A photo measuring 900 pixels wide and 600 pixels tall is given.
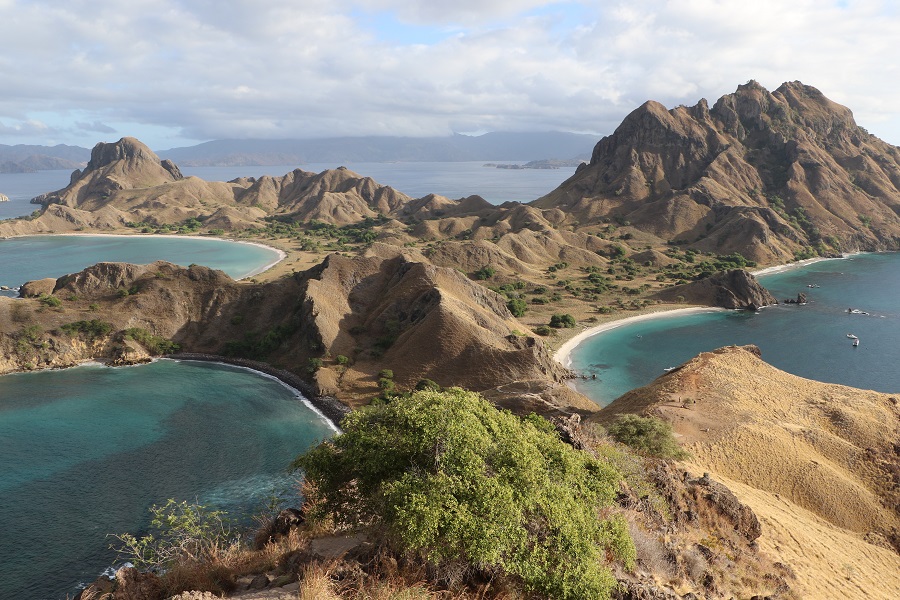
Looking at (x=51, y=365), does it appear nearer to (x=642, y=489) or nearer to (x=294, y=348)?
(x=294, y=348)

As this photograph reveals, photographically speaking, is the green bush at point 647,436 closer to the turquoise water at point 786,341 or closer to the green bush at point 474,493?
the green bush at point 474,493

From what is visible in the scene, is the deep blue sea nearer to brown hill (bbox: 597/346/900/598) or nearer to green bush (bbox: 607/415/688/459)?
brown hill (bbox: 597/346/900/598)

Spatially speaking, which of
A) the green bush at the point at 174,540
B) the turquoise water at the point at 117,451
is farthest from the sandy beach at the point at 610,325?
the green bush at the point at 174,540

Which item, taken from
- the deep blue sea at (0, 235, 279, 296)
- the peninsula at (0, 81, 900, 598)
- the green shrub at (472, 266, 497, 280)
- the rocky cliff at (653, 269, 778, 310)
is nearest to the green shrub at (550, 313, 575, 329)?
the peninsula at (0, 81, 900, 598)

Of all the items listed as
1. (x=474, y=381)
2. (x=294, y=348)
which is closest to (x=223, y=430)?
(x=294, y=348)

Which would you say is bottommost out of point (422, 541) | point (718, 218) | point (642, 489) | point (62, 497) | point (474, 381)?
point (62, 497)

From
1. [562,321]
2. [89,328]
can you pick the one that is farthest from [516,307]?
[89,328]
